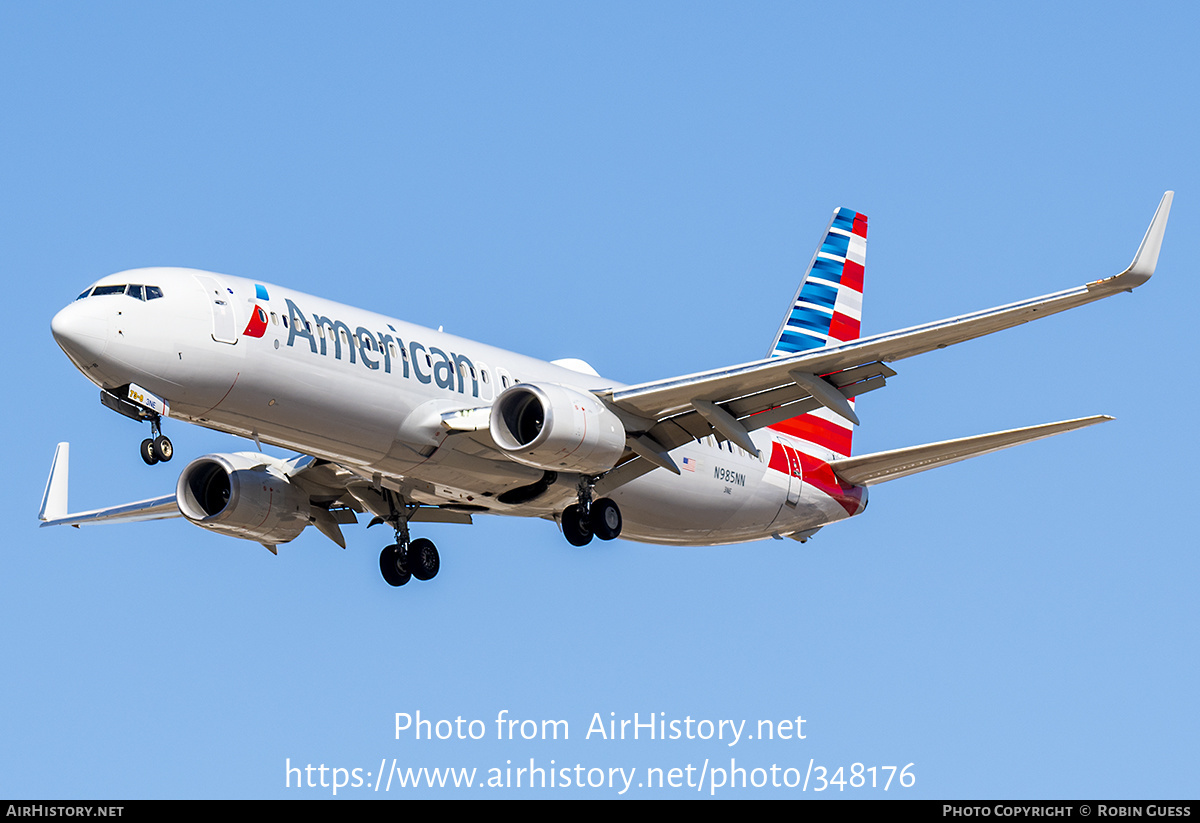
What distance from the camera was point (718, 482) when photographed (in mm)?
36750

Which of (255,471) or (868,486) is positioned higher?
(868,486)

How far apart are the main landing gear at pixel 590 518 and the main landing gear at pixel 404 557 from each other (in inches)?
142

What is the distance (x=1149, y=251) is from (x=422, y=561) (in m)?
16.5

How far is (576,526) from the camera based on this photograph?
3325 cm

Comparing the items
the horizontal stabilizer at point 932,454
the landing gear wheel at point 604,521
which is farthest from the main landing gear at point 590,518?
the horizontal stabilizer at point 932,454

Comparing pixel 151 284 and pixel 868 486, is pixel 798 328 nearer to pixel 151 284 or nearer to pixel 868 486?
pixel 868 486

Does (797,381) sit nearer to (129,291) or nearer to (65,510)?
(129,291)

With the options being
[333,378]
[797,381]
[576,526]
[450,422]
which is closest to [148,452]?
[333,378]

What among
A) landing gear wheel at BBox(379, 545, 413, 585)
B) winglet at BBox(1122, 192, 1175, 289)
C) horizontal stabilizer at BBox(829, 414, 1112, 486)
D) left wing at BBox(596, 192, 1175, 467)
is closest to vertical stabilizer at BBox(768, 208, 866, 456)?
horizontal stabilizer at BBox(829, 414, 1112, 486)

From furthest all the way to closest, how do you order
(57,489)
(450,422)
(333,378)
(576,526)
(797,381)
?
(57,489) → (576,526) → (450,422) → (797,381) → (333,378)
